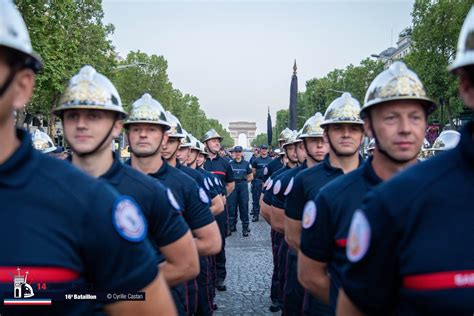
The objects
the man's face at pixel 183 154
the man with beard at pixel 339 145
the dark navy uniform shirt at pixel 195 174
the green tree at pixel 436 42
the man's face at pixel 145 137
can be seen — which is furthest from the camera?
the green tree at pixel 436 42

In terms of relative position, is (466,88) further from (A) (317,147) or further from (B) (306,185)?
(A) (317,147)

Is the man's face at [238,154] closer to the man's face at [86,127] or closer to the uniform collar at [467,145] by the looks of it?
the man's face at [86,127]

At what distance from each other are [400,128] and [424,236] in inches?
48.5

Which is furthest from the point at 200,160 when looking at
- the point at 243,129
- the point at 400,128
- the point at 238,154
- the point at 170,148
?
the point at 243,129

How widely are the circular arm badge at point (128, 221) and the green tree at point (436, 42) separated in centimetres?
3625

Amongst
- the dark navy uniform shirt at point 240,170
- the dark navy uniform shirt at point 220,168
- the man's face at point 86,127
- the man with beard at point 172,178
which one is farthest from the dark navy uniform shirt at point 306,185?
the dark navy uniform shirt at point 240,170

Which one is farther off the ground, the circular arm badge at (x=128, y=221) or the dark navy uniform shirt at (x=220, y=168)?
the dark navy uniform shirt at (x=220, y=168)

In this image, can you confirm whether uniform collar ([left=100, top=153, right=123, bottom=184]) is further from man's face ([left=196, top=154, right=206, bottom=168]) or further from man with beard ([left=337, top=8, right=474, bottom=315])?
man's face ([left=196, top=154, right=206, bottom=168])

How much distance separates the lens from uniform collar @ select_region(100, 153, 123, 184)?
3.32 meters

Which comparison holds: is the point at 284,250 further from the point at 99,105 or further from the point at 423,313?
the point at 423,313

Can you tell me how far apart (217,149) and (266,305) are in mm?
5491

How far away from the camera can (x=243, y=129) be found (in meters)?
169

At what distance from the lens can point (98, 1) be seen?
39.3 meters

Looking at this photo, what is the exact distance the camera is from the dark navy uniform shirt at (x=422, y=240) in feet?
5.32
